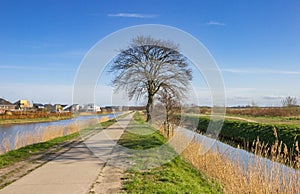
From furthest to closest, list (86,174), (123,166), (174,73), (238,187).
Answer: (174,73), (123,166), (86,174), (238,187)

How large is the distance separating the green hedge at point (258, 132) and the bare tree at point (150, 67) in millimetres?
4949

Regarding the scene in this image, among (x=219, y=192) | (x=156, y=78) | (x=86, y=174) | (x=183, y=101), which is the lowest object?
(x=219, y=192)

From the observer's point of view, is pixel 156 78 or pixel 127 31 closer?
pixel 127 31

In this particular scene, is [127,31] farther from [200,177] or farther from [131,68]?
[131,68]

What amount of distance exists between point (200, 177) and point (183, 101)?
41.2 feet

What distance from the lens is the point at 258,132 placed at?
75.9 ft

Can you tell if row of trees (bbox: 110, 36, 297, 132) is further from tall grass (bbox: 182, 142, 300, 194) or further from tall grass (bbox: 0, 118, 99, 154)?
tall grass (bbox: 182, 142, 300, 194)

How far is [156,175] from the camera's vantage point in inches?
320

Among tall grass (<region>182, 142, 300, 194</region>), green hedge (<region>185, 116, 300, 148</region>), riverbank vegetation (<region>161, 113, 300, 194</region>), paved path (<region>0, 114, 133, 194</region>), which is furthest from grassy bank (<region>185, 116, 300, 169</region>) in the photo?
paved path (<region>0, 114, 133, 194</region>)

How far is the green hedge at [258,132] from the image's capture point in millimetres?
19047

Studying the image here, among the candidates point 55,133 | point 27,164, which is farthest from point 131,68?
point 27,164

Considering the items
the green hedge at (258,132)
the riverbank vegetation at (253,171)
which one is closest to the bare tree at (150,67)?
the green hedge at (258,132)

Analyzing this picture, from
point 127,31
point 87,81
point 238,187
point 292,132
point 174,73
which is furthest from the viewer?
point 174,73

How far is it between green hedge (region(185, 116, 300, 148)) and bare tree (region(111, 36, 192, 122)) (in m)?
4.95
